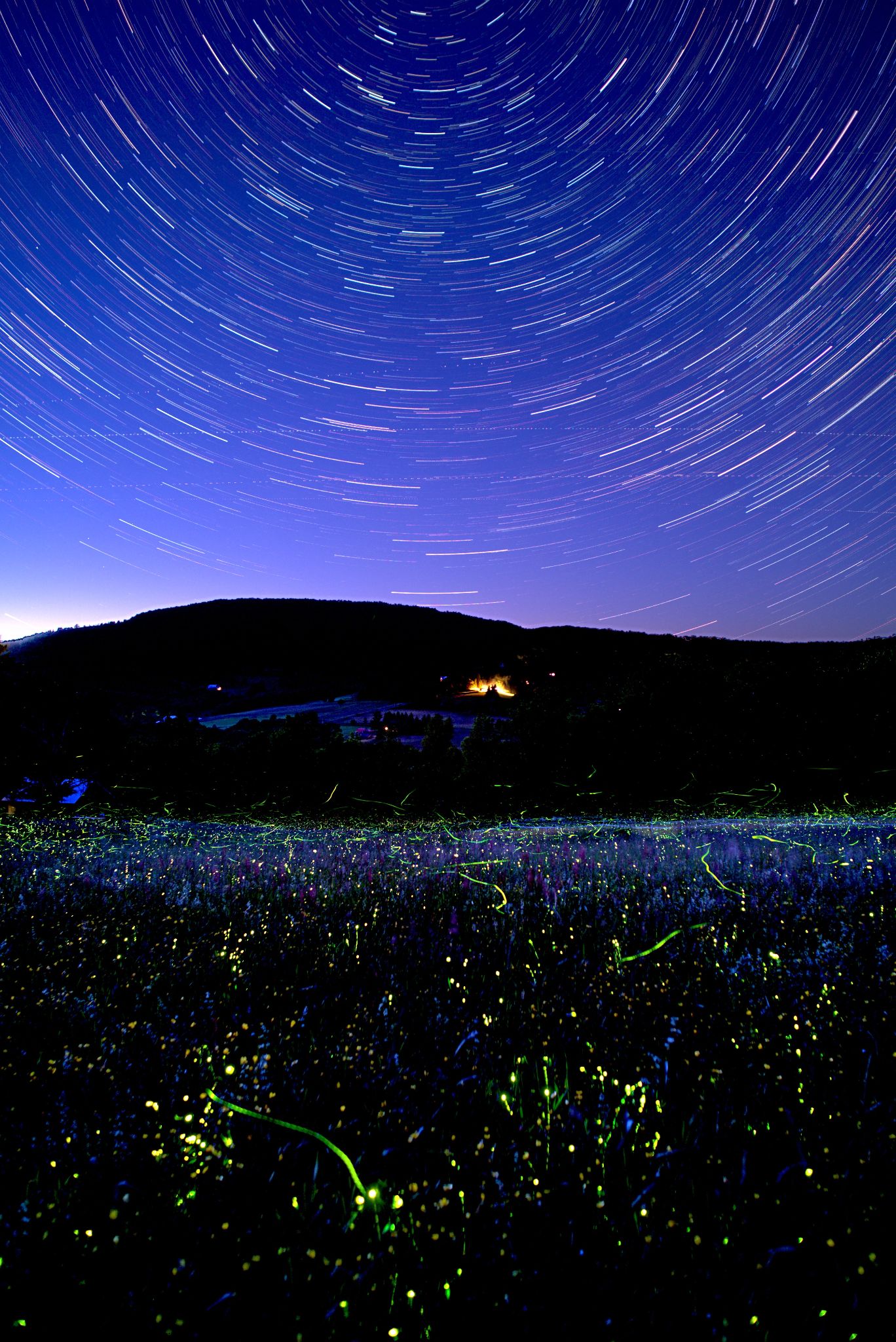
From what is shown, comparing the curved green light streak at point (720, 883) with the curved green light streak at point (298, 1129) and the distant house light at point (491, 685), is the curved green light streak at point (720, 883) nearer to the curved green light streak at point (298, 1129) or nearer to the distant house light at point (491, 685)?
the curved green light streak at point (298, 1129)

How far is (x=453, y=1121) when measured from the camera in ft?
8.34

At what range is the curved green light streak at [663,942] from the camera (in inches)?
158

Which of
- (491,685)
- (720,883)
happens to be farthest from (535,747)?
(720,883)

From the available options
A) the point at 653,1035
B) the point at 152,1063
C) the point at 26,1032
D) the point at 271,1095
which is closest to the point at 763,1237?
the point at 653,1035

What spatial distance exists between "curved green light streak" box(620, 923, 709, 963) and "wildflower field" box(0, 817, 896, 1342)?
0.03 metres

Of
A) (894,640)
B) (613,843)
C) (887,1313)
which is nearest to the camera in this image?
(887,1313)

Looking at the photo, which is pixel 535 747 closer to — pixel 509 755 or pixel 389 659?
pixel 509 755

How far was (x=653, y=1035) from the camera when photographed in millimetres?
3139

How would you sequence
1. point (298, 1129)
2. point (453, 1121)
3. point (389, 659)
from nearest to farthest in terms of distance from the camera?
→ point (298, 1129), point (453, 1121), point (389, 659)

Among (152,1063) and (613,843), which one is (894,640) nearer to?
(613,843)

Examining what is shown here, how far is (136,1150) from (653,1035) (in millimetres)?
2592

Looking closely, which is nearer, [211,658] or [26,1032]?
[26,1032]

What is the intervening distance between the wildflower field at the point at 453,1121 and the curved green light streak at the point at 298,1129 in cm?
2

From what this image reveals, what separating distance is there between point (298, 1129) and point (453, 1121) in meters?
0.69
